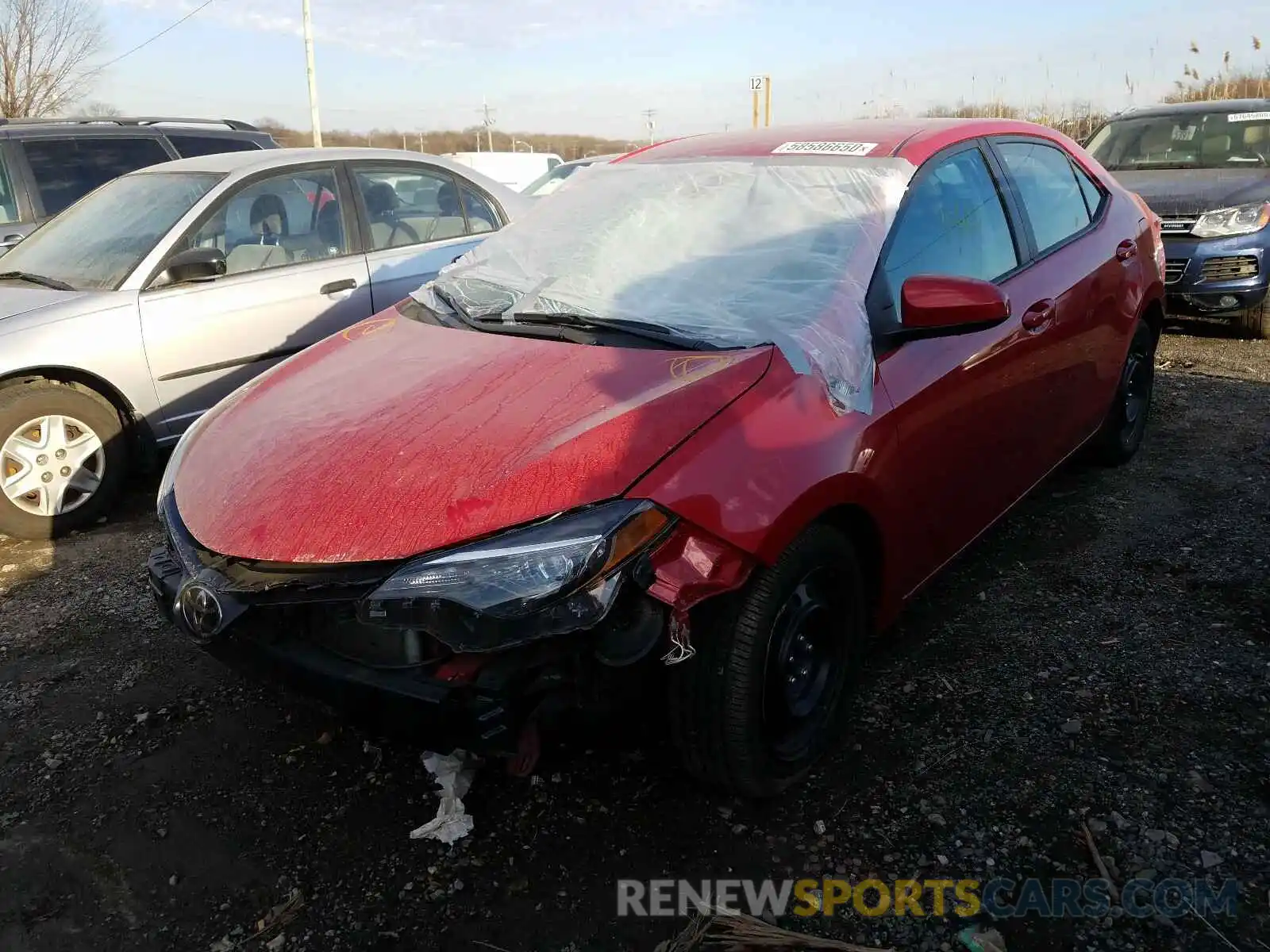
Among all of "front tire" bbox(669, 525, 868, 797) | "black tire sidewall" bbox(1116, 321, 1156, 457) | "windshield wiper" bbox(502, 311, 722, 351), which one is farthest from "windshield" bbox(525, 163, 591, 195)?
"front tire" bbox(669, 525, 868, 797)

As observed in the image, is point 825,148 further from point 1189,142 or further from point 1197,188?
point 1189,142

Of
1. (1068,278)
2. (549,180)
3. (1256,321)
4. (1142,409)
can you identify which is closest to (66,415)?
(1068,278)

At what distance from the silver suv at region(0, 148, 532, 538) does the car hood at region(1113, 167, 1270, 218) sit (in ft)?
16.9

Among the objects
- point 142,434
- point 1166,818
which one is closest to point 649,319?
point 1166,818

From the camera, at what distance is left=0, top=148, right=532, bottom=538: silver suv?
4.23 metres

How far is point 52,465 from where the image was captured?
167 inches

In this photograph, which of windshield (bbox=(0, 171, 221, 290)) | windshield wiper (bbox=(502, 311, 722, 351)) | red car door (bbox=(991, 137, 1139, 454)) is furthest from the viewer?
windshield (bbox=(0, 171, 221, 290))

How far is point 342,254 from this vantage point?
16.9ft

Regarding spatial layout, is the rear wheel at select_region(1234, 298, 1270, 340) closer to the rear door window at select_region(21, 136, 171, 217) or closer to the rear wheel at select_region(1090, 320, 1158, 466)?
the rear wheel at select_region(1090, 320, 1158, 466)

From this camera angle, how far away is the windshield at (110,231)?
4586mm

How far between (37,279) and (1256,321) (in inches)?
311

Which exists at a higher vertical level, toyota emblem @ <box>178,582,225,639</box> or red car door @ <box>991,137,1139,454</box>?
red car door @ <box>991,137,1139,454</box>

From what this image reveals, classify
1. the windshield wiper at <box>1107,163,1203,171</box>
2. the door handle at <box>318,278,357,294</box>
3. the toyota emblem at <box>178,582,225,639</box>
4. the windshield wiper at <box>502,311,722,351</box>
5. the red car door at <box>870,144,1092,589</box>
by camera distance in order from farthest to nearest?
the windshield wiper at <box>1107,163,1203,171</box>, the door handle at <box>318,278,357,294</box>, the red car door at <box>870,144,1092,589</box>, the windshield wiper at <box>502,311,722,351</box>, the toyota emblem at <box>178,582,225,639</box>

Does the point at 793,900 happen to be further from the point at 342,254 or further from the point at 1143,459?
the point at 342,254
